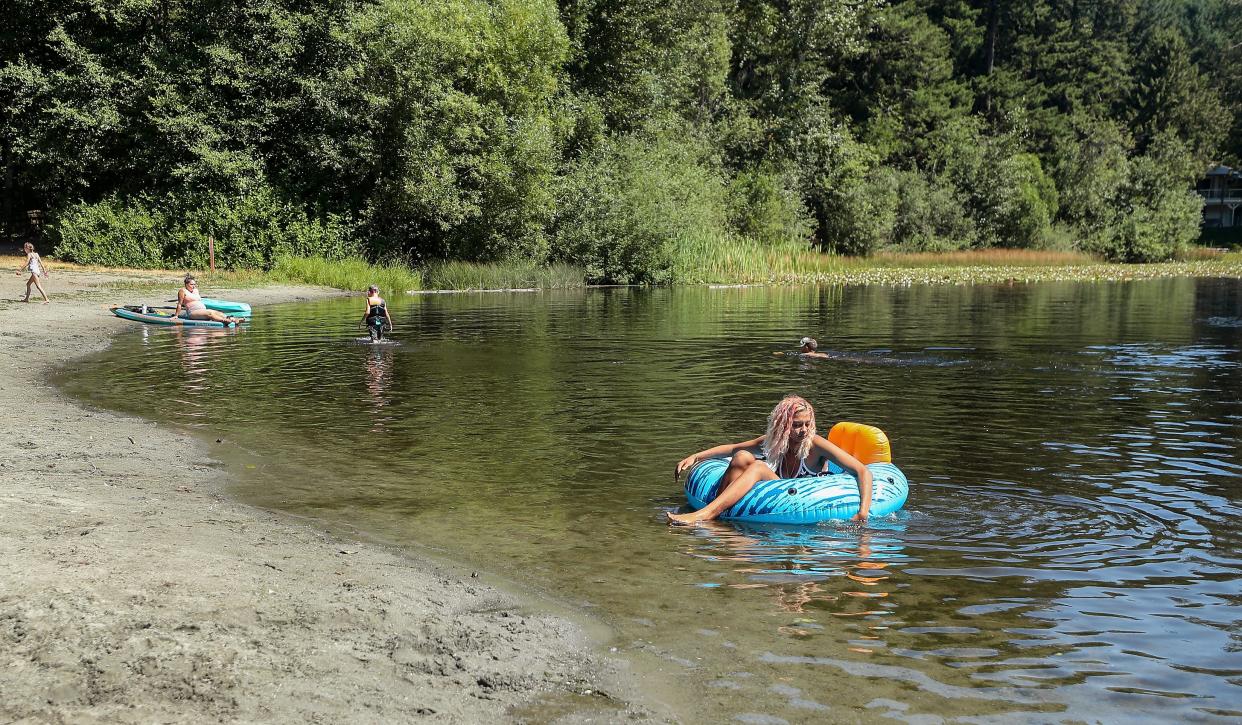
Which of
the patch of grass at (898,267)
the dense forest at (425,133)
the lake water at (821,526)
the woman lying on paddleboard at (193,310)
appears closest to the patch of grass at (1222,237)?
the patch of grass at (898,267)

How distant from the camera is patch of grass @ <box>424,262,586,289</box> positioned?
4800 cm

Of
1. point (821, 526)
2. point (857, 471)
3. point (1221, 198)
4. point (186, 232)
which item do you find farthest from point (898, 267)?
point (1221, 198)

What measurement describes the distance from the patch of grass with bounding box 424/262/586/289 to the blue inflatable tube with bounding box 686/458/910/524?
38.7 m

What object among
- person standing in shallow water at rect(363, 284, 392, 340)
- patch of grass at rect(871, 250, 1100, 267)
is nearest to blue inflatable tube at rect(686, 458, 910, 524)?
person standing in shallow water at rect(363, 284, 392, 340)

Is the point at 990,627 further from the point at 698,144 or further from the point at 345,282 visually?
the point at 698,144

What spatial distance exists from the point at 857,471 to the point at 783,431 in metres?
0.78

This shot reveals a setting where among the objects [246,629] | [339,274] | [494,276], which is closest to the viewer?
[246,629]

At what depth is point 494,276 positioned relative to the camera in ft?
158

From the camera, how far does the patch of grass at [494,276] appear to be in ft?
157

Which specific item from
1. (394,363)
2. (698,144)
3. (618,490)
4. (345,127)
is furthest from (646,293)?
(618,490)

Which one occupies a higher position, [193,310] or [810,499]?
[193,310]

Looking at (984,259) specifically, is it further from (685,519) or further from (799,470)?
(685,519)

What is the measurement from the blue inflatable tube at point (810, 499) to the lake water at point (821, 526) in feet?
0.45

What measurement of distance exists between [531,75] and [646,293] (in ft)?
38.4
